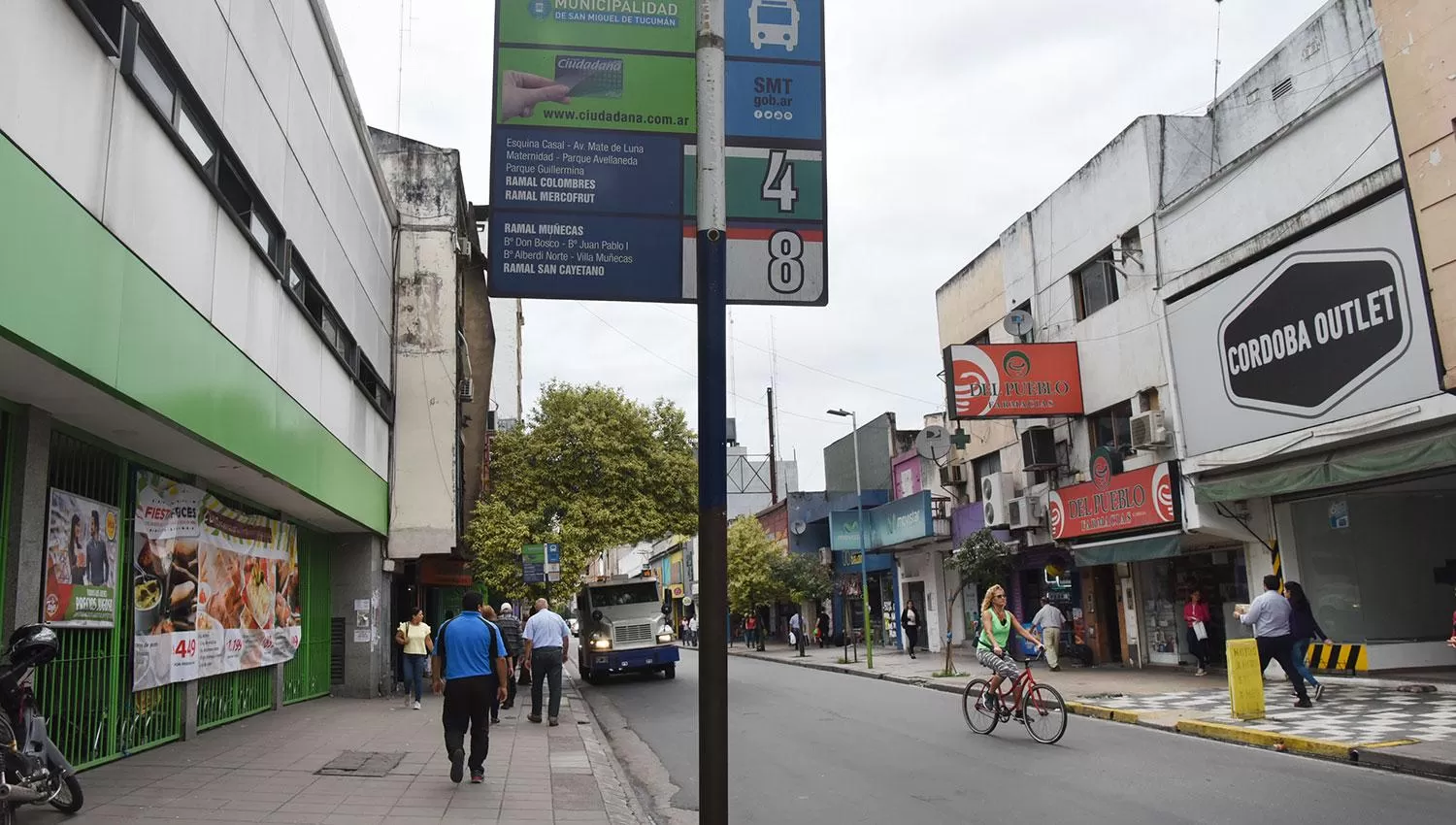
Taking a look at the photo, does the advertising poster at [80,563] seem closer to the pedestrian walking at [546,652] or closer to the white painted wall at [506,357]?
the pedestrian walking at [546,652]

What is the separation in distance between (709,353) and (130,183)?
252 inches

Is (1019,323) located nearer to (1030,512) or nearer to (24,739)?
(1030,512)

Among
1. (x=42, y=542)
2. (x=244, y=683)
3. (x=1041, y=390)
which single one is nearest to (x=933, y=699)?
(x=1041, y=390)

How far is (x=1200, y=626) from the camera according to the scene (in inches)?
813

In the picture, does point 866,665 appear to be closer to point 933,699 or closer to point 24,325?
point 933,699

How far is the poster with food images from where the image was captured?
454 inches

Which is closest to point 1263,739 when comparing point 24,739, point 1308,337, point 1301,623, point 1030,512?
point 1301,623

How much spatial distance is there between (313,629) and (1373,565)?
1860cm

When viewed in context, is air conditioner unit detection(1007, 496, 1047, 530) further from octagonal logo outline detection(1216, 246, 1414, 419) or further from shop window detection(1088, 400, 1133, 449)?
octagonal logo outline detection(1216, 246, 1414, 419)

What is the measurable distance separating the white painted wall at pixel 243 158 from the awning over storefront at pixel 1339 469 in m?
14.8

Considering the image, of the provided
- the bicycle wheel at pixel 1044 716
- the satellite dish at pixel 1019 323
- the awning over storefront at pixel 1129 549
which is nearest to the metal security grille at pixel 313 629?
the bicycle wheel at pixel 1044 716

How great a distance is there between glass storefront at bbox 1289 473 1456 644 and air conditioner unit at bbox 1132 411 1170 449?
9.87ft

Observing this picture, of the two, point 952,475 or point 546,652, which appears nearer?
point 546,652

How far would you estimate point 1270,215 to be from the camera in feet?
59.2
